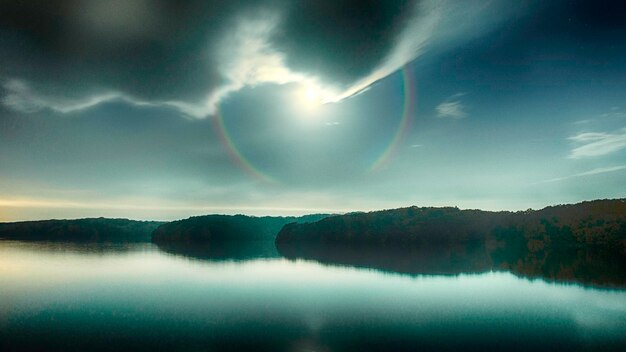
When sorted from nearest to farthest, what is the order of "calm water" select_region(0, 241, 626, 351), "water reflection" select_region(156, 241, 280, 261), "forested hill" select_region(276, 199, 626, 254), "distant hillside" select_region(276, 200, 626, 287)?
"calm water" select_region(0, 241, 626, 351) < "distant hillside" select_region(276, 200, 626, 287) < "water reflection" select_region(156, 241, 280, 261) < "forested hill" select_region(276, 199, 626, 254)

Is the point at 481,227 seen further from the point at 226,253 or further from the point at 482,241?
the point at 226,253

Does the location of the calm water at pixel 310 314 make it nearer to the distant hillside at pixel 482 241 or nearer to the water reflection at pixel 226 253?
the distant hillside at pixel 482 241

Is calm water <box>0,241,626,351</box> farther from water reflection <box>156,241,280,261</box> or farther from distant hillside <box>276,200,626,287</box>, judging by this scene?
water reflection <box>156,241,280,261</box>

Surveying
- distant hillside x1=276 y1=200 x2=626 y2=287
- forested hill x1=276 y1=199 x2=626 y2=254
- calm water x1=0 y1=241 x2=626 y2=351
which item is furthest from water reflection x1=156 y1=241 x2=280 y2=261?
calm water x1=0 y1=241 x2=626 y2=351

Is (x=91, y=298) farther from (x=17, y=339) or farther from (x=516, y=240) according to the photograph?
(x=516, y=240)

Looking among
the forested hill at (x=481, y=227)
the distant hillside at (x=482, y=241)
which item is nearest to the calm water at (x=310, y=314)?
the distant hillside at (x=482, y=241)

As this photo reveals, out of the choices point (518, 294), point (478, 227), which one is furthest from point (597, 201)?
point (518, 294)

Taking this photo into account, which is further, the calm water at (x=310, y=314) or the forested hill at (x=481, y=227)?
the forested hill at (x=481, y=227)
